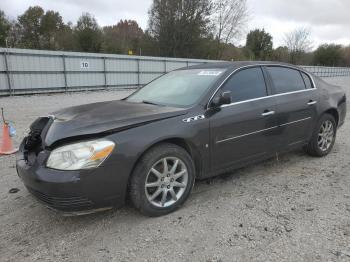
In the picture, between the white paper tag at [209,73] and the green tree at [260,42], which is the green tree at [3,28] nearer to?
the white paper tag at [209,73]

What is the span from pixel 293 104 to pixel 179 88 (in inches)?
66.0

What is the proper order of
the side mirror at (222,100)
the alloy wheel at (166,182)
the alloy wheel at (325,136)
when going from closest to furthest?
the alloy wheel at (166,182)
the side mirror at (222,100)
the alloy wheel at (325,136)

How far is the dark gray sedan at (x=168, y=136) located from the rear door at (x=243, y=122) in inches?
0.5

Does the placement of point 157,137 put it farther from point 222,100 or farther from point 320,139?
point 320,139

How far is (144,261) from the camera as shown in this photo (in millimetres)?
2473

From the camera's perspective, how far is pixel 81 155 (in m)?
2.71

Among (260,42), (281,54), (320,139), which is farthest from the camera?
(260,42)

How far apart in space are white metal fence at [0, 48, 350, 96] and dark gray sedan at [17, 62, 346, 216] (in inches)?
512

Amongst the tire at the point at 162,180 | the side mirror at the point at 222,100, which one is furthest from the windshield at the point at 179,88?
the tire at the point at 162,180

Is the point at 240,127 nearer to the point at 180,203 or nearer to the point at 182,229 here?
the point at 180,203

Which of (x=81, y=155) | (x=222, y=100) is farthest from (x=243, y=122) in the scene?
(x=81, y=155)

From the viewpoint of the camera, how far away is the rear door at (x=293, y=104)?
4.25 meters

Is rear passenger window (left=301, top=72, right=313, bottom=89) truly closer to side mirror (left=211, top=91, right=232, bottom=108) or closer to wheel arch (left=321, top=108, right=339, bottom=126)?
→ wheel arch (left=321, top=108, right=339, bottom=126)

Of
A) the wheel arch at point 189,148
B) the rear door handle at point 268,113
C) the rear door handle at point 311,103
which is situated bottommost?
the wheel arch at point 189,148
